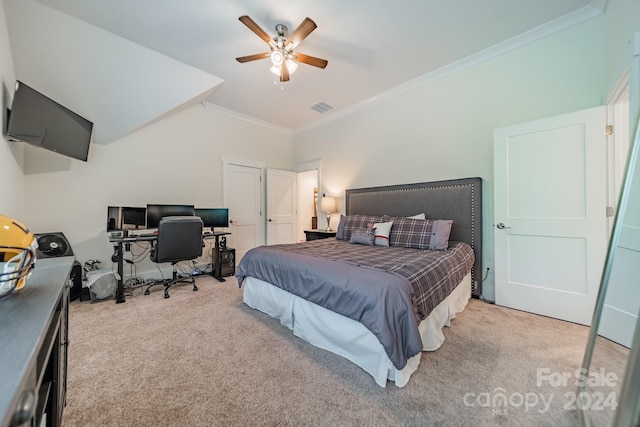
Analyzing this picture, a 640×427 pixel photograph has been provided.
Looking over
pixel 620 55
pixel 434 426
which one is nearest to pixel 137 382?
pixel 434 426

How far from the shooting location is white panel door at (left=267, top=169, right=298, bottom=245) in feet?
17.0

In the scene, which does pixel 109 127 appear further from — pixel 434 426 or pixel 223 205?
pixel 434 426

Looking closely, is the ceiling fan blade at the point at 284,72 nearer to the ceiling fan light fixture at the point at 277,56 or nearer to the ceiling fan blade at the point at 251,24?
the ceiling fan light fixture at the point at 277,56

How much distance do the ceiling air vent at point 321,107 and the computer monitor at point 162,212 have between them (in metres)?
2.73

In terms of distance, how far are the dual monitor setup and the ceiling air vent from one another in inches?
95.9

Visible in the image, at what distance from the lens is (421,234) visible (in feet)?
9.59

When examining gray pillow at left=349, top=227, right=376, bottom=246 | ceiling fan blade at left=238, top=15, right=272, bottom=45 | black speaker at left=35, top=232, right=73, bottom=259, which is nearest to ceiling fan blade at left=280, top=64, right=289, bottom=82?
ceiling fan blade at left=238, top=15, right=272, bottom=45

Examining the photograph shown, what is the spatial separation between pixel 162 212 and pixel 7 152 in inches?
61.3

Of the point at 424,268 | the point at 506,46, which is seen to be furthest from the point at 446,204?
the point at 506,46

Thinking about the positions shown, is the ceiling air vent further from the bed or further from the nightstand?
the nightstand

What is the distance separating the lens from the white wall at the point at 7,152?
6.75 feet

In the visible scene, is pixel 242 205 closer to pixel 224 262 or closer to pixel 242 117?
pixel 224 262

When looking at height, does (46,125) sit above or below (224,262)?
above

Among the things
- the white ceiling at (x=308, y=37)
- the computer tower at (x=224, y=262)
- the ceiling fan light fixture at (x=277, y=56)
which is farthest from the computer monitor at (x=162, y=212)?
the ceiling fan light fixture at (x=277, y=56)
